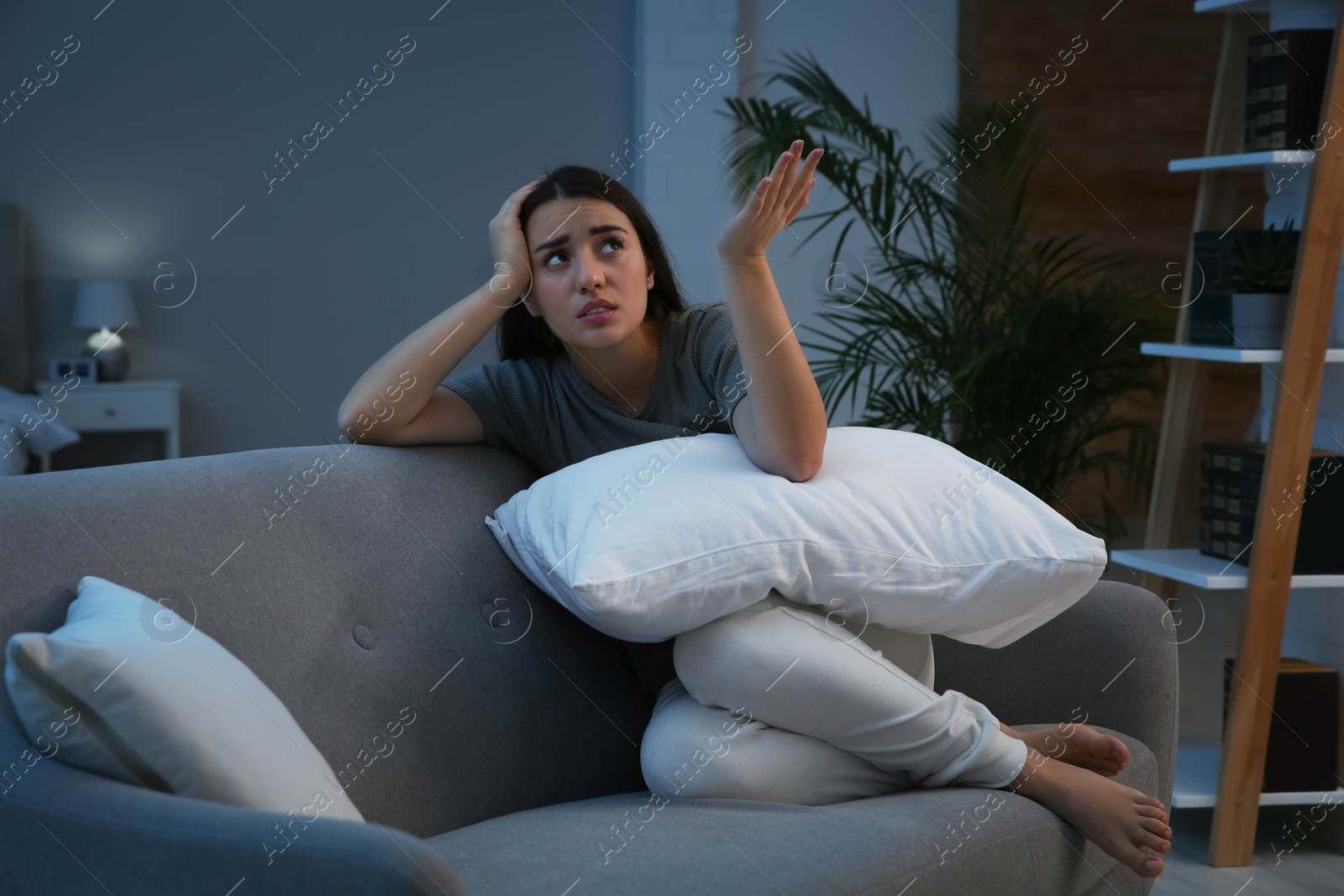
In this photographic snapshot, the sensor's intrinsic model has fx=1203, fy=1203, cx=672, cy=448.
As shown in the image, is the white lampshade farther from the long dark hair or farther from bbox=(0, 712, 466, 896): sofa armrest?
bbox=(0, 712, 466, 896): sofa armrest

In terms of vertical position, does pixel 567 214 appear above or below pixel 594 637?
above

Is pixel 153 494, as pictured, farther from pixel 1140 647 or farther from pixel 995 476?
pixel 1140 647

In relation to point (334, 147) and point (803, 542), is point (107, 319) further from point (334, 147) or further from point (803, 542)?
point (803, 542)

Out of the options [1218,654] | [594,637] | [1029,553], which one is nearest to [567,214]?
[594,637]

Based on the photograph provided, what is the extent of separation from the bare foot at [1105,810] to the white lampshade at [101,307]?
147 inches

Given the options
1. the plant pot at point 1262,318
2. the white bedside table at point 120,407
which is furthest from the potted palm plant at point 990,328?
the white bedside table at point 120,407

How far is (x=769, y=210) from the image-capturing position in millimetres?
1298

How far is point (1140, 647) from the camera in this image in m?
1.47

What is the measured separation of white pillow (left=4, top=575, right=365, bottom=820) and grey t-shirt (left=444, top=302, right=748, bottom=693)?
0.63 metres

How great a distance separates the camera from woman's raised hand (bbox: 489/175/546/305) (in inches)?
59.9

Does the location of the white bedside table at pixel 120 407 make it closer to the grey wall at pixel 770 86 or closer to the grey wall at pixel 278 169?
the grey wall at pixel 278 169

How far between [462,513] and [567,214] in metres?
0.40

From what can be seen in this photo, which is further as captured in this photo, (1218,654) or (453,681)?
(1218,654)

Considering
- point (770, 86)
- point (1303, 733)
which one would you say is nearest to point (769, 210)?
point (1303, 733)
